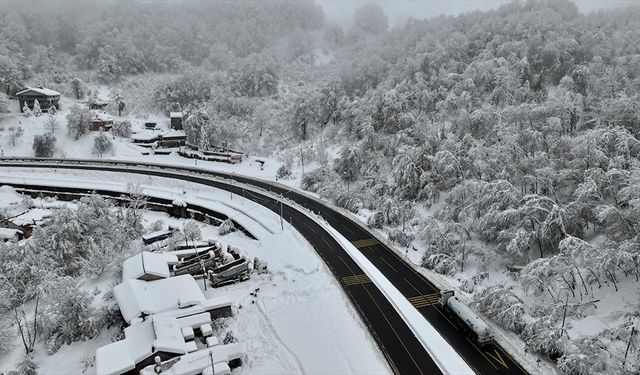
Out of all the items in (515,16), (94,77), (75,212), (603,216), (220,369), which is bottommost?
(220,369)

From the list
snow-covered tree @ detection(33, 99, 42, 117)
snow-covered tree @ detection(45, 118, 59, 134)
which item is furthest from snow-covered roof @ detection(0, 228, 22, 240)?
snow-covered tree @ detection(33, 99, 42, 117)

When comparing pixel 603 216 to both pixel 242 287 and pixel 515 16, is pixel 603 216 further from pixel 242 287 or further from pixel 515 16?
pixel 515 16

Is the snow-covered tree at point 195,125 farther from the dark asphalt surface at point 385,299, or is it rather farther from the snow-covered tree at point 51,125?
the dark asphalt surface at point 385,299

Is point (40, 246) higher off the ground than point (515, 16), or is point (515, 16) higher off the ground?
point (515, 16)

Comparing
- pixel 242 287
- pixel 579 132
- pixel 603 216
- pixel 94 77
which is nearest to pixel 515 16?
→ pixel 579 132

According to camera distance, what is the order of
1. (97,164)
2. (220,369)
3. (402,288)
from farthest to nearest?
(97,164)
(402,288)
(220,369)

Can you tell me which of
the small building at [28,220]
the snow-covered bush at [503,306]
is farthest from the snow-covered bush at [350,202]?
the small building at [28,220]

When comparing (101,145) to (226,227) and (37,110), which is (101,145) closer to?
(37,110)
